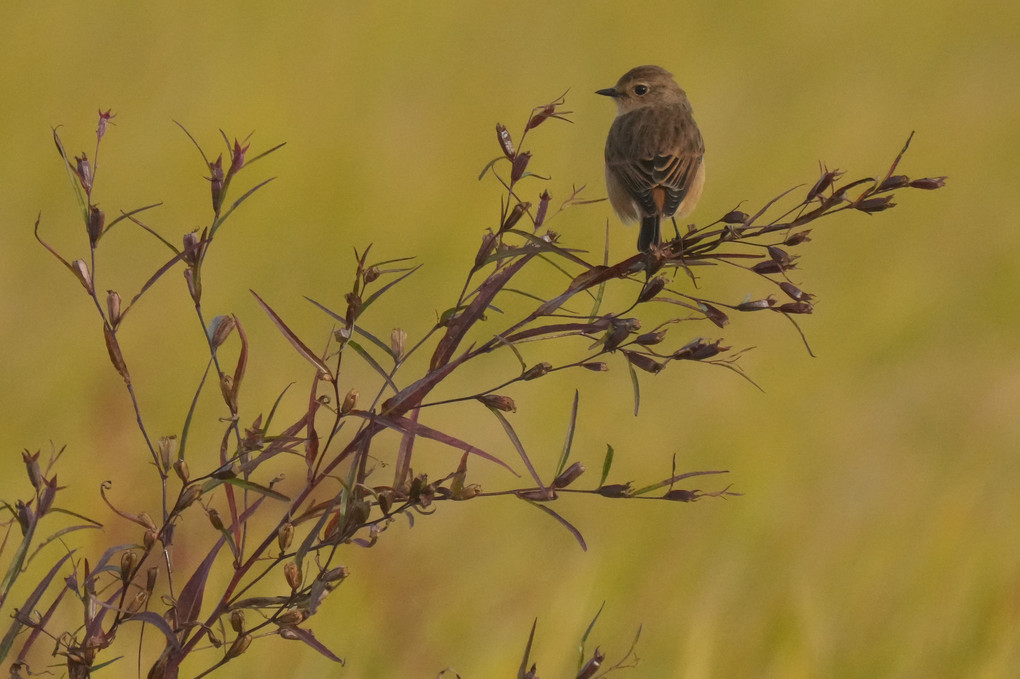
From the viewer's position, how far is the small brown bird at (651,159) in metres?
3.63

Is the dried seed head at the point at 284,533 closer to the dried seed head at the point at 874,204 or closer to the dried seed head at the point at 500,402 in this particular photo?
the dried seed head at the point at 500,402

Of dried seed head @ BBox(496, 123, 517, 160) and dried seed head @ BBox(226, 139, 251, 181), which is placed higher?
dried seed head @ BBox(496, 123, 517, 160)

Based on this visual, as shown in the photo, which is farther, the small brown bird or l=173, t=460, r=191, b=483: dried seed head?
the small brown bird

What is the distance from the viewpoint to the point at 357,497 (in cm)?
128

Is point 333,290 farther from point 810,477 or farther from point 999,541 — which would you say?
point 999,541

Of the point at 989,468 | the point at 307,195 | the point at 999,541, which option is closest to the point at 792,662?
the point at 999,541

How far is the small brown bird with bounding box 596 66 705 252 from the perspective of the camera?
363 centimetres

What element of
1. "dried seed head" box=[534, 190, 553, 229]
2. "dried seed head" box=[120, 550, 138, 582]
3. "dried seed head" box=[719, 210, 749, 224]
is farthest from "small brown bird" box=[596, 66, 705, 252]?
"dried seed head" box=[120, 550, 138, 582]

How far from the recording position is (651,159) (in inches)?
148

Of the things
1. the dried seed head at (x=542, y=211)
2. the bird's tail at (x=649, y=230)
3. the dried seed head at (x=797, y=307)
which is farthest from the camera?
the bird's tail at (x=649, y=230)

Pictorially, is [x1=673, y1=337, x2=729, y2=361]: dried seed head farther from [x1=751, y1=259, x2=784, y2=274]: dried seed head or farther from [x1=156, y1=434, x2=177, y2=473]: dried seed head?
[x1=156, y1=434, x2=177, y2=473]: dried seed head

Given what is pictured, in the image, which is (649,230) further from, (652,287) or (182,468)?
(182,468)

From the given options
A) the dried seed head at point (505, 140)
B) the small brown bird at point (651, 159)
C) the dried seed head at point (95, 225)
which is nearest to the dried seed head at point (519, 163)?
the dried seed head at point (505, 140)

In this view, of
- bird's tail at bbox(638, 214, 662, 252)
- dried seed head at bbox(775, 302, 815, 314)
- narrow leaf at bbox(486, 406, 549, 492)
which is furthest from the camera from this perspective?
bird's tail at bbox(638, 214, 662, 252)
